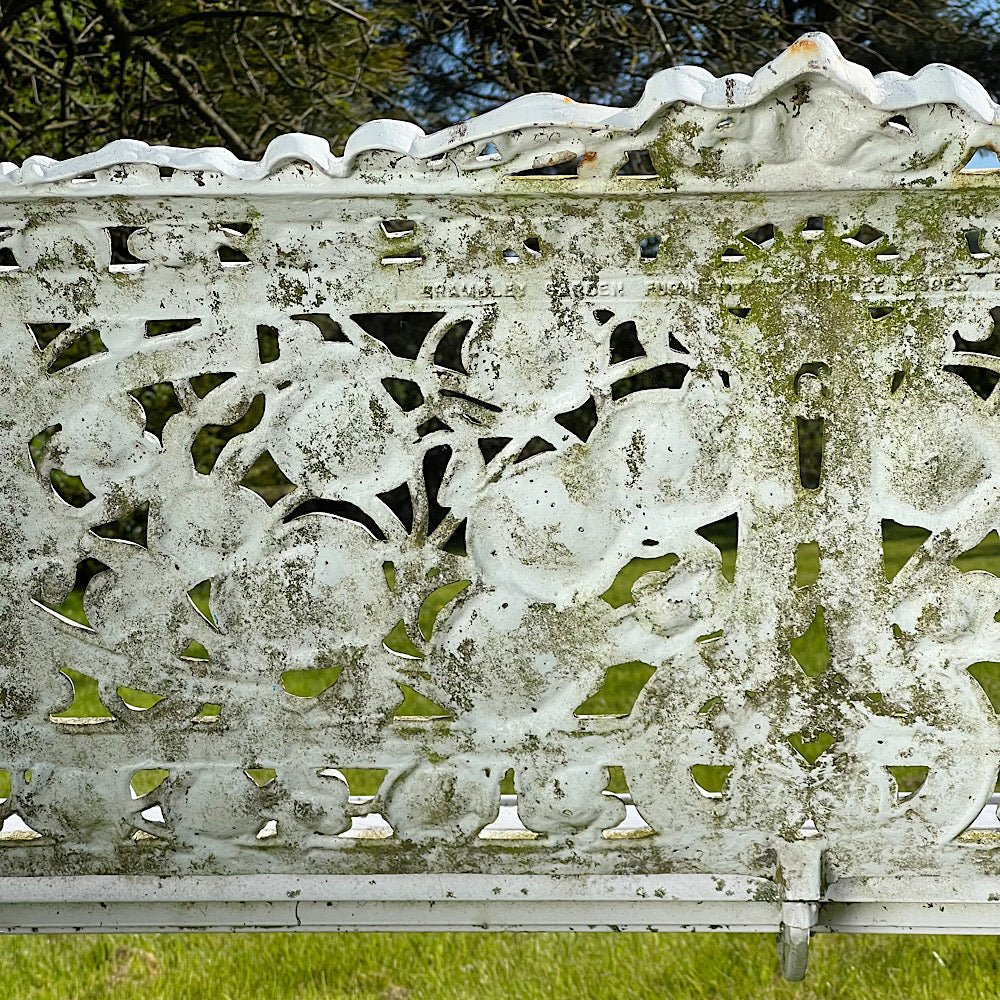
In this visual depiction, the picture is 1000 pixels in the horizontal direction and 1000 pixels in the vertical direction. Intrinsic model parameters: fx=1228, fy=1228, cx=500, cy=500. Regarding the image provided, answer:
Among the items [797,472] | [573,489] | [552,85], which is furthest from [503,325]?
[552,85]

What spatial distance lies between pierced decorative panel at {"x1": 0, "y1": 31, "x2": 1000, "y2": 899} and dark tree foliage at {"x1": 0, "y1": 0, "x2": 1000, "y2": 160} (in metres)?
3.00

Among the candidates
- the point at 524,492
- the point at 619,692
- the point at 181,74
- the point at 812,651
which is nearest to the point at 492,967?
the point at 524,492

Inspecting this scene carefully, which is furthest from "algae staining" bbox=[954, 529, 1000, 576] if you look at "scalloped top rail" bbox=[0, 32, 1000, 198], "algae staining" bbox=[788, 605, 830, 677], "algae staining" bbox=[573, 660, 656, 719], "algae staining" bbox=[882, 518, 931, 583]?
"scalloped top rail" bbox=[0, 32, 1000, 198]

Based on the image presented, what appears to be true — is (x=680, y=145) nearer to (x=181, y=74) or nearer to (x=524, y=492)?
(x=524, y=492)

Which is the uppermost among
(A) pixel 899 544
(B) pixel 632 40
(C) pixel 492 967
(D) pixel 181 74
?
(B) pixel 632 40

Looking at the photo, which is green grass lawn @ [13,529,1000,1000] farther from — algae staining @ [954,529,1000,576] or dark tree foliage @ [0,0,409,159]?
algae staining @ [954,529,1000,576]

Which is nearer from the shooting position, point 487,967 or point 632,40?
point 487,967

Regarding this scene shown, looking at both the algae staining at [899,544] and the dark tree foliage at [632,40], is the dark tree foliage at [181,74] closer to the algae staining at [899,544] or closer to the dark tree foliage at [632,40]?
the dark tree foliage at [632,40]

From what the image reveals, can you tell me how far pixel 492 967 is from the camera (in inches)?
104

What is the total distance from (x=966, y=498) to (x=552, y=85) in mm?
4684

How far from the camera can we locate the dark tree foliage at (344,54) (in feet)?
16.3

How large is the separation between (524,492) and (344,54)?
519cm

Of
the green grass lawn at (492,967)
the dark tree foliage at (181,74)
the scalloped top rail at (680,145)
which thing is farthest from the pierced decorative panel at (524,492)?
the dark tree foliage at (181,74)

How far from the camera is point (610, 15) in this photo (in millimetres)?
5262
